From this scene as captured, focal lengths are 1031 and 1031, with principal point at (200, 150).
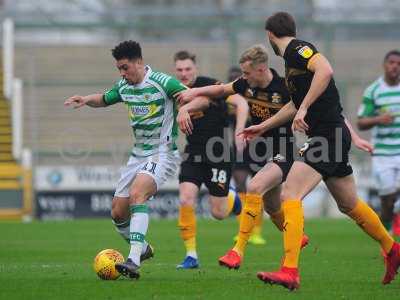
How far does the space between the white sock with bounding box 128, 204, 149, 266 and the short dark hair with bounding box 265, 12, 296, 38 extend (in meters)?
2.02

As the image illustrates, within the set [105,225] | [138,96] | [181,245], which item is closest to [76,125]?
[105,225]

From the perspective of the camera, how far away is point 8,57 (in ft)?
82.9

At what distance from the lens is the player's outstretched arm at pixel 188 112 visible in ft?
30.6

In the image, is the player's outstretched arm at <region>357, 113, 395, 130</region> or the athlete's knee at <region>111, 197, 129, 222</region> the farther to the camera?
the player's outstretched arm at <region>357, 113, 395, 130</region>

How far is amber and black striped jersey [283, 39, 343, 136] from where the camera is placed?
8539mm

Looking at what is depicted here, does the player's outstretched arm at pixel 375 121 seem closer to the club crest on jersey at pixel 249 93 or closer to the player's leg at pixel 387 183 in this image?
the player's leg at pixel 387 183

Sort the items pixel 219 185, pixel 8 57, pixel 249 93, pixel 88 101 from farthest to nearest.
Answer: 1. pixel 8 57
2. pixel 219 185
3. pixel 249 93
4. pixel 88 101

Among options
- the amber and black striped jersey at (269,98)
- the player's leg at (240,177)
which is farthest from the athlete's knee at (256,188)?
the player's leg at (240,177)

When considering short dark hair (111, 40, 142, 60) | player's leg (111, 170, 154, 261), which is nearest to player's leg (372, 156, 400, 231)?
player's leg (111, 170, 154, 261)

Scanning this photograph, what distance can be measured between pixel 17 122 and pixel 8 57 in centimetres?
196

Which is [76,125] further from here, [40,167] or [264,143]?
[264,143]

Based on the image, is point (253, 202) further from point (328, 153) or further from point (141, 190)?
point (328, 153)

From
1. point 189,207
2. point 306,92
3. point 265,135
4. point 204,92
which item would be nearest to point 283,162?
point 265,135

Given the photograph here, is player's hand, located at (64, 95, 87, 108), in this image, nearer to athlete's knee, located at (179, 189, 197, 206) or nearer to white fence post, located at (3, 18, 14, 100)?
athlete's knee, located at (179, 189, 197, 206)
